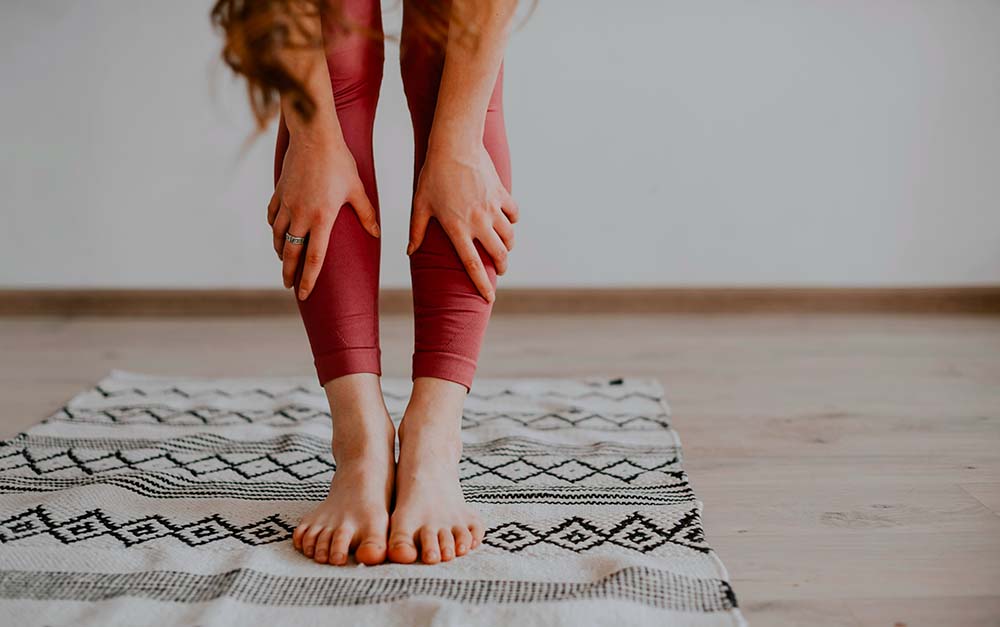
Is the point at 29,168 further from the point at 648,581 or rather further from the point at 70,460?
the point at 648,581

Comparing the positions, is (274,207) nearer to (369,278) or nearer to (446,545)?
(369,278)

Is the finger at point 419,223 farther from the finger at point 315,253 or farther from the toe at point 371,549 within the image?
the toe at point 371,549

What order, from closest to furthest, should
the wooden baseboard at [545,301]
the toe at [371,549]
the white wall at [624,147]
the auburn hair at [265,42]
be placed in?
the auburn hair at [265,42] → the toe at [371,549] → the white wall at [624,147] → the wooden baseboard at [545,301]

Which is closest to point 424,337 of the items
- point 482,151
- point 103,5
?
point 482,151

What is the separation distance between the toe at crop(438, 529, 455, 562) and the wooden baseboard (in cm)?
126

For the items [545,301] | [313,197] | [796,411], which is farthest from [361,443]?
[545,301]

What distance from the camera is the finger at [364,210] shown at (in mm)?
1009

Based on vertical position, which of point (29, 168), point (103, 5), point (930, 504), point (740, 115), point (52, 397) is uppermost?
point (103, 5)

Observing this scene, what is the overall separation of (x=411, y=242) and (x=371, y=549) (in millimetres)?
319

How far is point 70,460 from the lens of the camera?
1221mm

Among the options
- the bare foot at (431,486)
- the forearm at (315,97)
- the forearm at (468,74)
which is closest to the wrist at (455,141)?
the forearm at (468,74)

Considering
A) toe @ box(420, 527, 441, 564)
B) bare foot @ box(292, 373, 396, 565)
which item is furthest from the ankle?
toe @ box(420, 527, 441, 564)

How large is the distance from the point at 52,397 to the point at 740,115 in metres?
1.46

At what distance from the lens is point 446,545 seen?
3.02 ft
